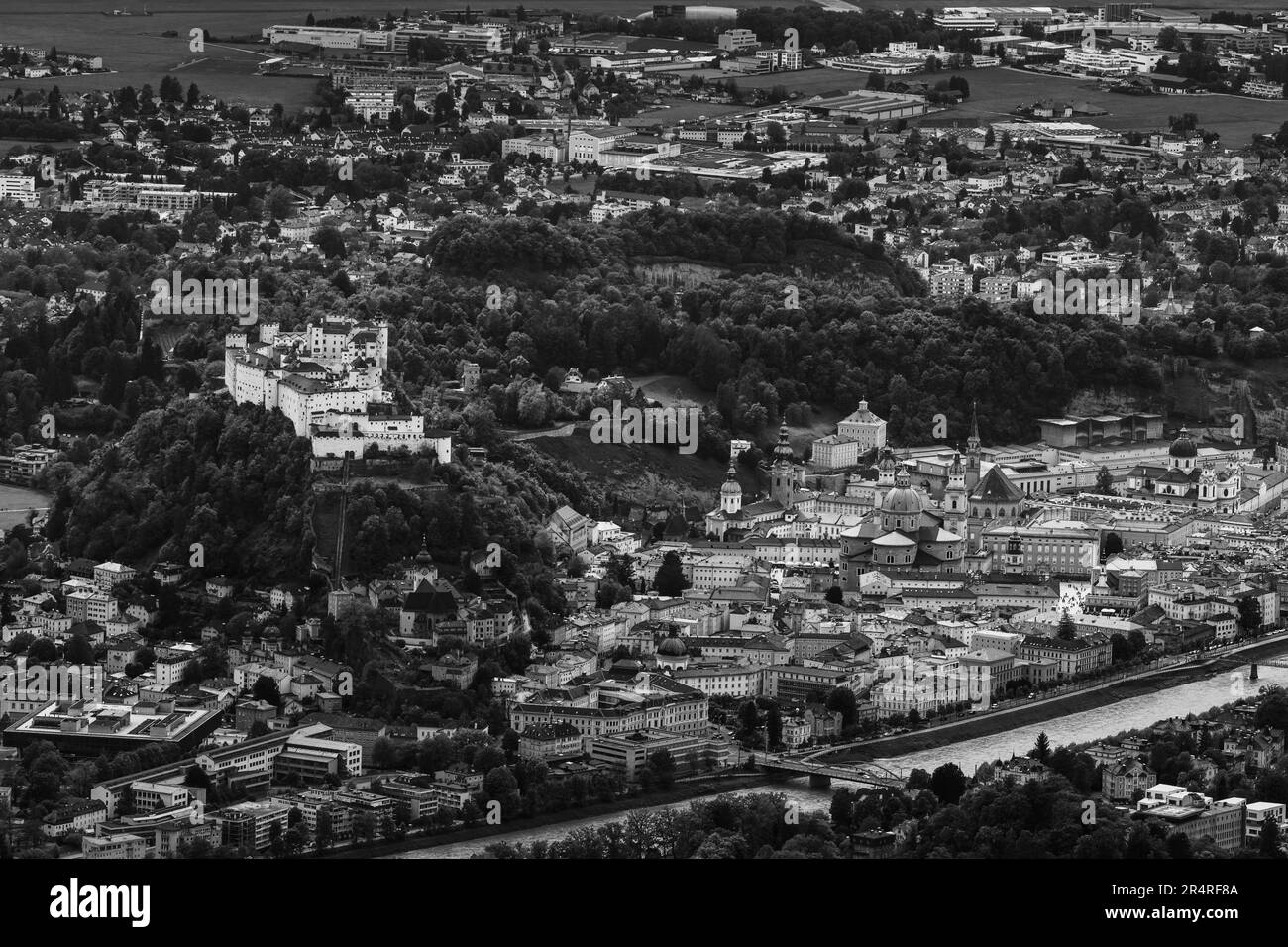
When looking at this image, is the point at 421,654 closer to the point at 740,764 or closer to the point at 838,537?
the point at 740,764

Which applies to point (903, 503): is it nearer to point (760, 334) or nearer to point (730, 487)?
point (730, 487)

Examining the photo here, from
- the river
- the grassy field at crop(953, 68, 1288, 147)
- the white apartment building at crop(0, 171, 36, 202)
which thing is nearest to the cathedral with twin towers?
the river

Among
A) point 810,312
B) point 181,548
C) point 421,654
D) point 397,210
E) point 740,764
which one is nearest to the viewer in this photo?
point 740,764

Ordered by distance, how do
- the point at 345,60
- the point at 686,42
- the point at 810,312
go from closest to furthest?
1. the point at 810,312
2. the point at 345,60
3. the point at 686,42

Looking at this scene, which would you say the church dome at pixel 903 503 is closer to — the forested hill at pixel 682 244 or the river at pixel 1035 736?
the river at pixel 1035 736

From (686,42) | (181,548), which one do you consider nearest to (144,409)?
(181,548)

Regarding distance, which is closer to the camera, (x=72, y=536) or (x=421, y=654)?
(x=421, y=654)
